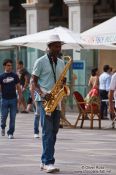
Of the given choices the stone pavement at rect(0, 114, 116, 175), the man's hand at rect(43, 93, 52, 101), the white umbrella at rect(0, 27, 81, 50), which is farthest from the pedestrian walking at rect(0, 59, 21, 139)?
the man's hand at rect(43, 93, 52, 101)

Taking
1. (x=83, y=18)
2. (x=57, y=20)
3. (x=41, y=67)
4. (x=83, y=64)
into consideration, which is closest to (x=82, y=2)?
(x=83, y=18)

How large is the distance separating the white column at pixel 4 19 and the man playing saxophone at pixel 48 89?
21998 mm

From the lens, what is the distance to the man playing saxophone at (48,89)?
11023 millimetres

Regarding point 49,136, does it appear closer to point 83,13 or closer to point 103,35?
point 103,35

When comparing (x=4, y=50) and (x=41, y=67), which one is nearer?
(x=41, y=67)

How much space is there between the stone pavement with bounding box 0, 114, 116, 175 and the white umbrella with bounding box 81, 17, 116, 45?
7.65ft

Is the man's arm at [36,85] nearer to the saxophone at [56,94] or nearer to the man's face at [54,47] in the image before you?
the saxophone at [56,94]

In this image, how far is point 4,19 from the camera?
1304 inches

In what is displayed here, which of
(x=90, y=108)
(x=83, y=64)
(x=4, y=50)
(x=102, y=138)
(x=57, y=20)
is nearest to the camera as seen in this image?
(x=102, y=138)

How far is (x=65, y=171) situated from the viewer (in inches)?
435

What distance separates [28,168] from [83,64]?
54.8 ft

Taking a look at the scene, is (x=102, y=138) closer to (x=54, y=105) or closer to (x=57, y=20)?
(x=54, y=105)

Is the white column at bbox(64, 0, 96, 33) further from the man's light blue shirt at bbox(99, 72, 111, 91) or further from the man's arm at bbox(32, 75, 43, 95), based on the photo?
the man's arm at bbox(32, 75, 43, 95)

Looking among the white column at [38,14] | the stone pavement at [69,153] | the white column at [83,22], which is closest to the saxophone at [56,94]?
the stone pavement at [69,153]
